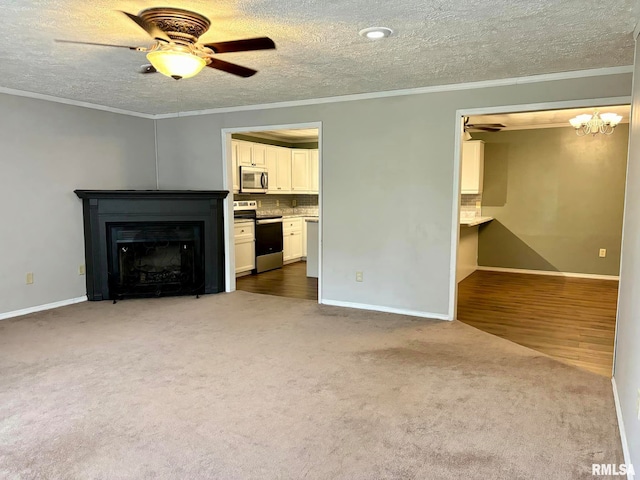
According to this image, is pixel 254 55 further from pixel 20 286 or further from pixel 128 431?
pixel 20 286

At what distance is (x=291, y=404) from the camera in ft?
9.19

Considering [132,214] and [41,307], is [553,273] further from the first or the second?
[41,307]

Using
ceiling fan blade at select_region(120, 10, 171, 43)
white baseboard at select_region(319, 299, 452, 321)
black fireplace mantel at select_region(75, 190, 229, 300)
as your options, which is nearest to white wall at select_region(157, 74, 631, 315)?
white baseboard at select_region(319, 299, 452, 321)

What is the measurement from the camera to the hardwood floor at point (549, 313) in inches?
153

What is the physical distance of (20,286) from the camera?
4.80 meters

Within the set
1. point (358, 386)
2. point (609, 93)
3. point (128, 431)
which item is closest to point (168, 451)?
point (128, 431)

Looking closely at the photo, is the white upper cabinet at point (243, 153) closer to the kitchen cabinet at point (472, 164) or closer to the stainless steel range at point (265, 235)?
the stainless steel range at point (265, 235)

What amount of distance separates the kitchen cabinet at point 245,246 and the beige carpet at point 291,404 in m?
2.63

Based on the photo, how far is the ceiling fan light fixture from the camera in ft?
8.61

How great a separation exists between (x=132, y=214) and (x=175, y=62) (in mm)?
3144

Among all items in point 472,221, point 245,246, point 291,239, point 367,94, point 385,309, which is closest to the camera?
point 367,94

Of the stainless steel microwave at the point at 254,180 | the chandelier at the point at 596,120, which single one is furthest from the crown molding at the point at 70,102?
the chandelier at the point at 596,120

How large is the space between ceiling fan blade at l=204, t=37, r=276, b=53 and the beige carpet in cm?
213

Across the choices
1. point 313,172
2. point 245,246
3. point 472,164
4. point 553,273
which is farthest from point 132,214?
point 553,273
